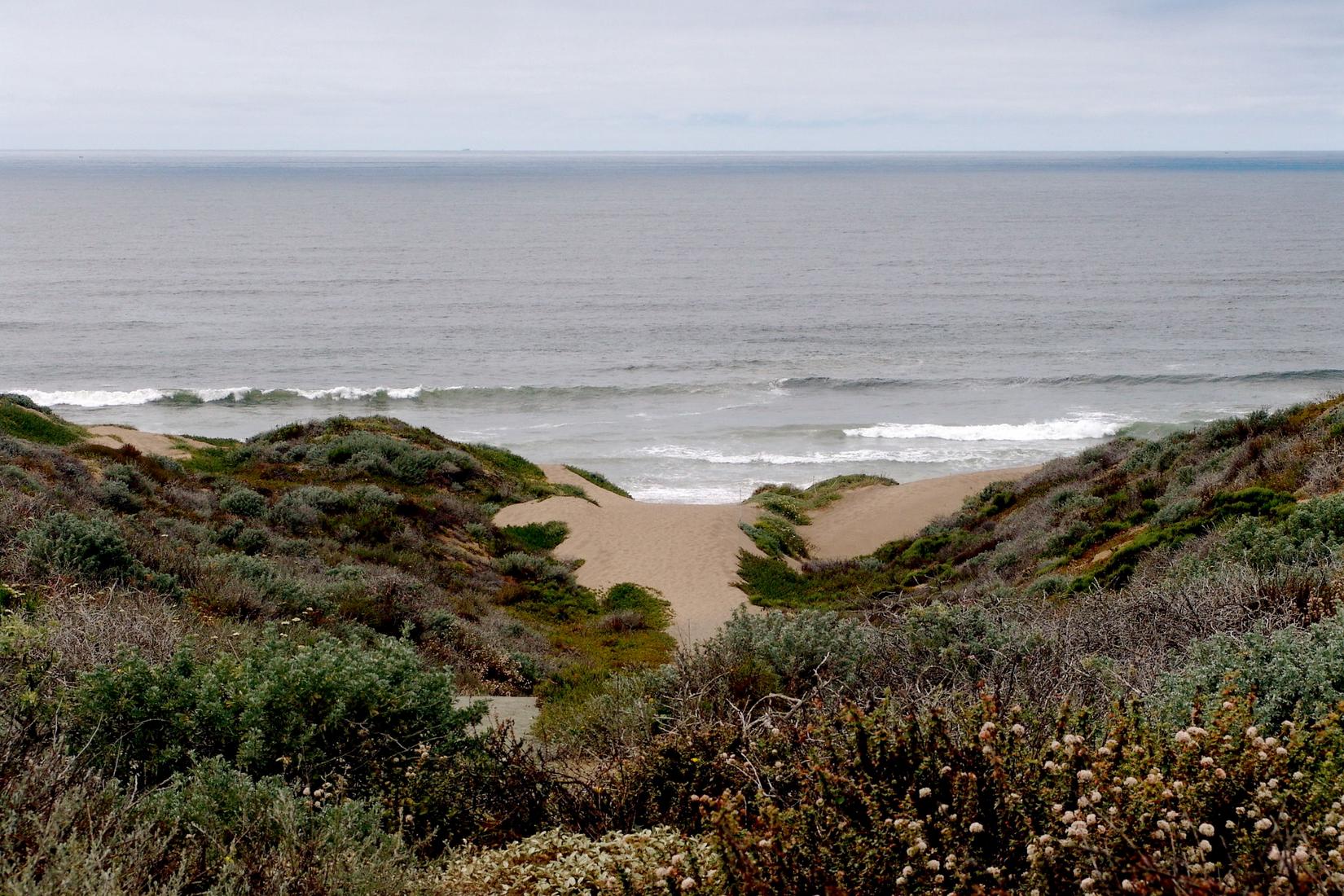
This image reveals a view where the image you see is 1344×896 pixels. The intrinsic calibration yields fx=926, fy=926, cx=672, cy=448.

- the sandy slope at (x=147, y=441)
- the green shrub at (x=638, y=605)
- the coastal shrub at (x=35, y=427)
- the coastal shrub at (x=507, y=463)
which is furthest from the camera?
the coastal shrub at (x=507, y=463)

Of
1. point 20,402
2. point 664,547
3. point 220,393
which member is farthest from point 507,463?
point 220,393

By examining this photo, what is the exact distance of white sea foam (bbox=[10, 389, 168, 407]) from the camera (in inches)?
1585

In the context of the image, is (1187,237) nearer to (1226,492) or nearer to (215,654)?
(1226,492)

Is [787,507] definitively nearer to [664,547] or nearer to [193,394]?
[664,547]

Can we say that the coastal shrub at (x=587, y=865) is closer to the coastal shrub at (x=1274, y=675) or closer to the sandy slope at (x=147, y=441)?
the coastal shrub at (x=1274, y=675)

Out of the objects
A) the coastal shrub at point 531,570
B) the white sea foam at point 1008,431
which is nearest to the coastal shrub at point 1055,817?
the coastal shrub at point 531,570

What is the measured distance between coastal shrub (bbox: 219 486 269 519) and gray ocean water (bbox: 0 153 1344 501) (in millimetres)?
17714

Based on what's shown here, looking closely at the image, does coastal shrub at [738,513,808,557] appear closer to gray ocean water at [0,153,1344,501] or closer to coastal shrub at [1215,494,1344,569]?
gray ocean water at [0,153,1344,501]

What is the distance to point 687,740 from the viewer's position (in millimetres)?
4219

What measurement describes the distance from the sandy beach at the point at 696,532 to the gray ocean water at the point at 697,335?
754cm

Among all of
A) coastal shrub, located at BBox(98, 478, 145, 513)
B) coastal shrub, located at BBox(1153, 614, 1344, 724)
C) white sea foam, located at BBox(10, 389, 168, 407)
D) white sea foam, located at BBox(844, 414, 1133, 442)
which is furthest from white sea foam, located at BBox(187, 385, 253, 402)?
coastal shrub, located at BBox(1153, 614, 1344, 724)

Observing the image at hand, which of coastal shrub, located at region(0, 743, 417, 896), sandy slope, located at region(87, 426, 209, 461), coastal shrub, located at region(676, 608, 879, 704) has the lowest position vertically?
sandy slope, located at region(87, 426, 209, 461)

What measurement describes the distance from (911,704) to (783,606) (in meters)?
12.0

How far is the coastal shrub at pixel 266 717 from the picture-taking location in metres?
4.41
